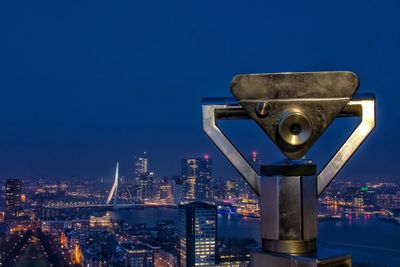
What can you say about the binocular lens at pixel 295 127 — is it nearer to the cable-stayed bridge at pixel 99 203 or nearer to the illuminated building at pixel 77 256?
the illuminated building at pixel 77 256

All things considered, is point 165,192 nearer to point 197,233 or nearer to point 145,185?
point 145,185

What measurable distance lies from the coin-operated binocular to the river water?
29.9ft

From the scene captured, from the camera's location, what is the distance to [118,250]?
15.1m

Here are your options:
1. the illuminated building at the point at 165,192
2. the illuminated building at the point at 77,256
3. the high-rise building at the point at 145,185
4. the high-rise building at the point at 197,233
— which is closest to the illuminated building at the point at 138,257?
the high-rise building at the point at 197,233

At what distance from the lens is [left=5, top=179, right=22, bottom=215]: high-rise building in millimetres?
23516

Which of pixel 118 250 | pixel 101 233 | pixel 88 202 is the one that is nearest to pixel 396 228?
pixel 118 250

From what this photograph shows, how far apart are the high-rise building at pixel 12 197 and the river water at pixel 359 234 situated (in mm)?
10507

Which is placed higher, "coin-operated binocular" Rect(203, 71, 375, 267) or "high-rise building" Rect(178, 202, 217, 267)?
"coin-operated binocular" Rect(203, 71, 375, 267)

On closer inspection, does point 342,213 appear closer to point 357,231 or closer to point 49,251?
point 357,231

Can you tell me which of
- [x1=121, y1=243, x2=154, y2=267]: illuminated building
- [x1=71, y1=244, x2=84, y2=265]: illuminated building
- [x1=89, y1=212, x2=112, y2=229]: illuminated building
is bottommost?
[x1=71, y1=244, x2=84, y2=265]: illuminated building

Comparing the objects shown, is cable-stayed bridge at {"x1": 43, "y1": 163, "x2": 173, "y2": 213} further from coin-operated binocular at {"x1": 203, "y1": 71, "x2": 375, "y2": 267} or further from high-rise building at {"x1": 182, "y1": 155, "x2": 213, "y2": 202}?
coin-operated binocular at {"x1": 203, "y1": 71, "x2": 375, "y2": 267}

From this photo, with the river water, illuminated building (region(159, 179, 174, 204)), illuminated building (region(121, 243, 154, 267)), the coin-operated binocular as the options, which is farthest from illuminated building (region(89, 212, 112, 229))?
the coin-operated binocular

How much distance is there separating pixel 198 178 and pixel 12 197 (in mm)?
8997

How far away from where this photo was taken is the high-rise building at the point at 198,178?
22.6 metres
